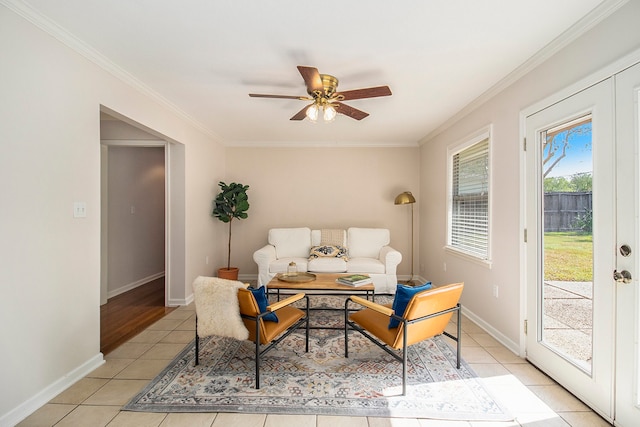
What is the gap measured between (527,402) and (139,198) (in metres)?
5.72

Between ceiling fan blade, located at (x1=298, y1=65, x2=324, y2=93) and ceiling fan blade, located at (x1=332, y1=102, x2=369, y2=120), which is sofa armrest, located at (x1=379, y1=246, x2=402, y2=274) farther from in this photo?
ceiling fan blade, located at (x1=298, y1=65, x2=324, y2=93)

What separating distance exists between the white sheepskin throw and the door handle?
2.34 meters

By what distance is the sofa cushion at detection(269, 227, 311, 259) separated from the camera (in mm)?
4865

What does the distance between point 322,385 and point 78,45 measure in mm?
3137

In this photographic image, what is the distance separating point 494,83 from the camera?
9.25 feet

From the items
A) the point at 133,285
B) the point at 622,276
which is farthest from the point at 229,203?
the point at 622,276

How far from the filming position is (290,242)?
16.1 ft

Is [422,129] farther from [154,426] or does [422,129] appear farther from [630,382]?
[154,426]

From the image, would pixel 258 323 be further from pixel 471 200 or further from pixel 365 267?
pixel 471 200

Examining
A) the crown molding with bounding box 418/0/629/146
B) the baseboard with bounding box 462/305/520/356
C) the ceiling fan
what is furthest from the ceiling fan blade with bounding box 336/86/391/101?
the baseboard with bounding box 462/305/520/356

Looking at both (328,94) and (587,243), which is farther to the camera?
(328,94)

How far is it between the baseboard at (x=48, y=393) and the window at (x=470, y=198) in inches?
149

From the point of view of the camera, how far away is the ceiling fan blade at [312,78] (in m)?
2.02

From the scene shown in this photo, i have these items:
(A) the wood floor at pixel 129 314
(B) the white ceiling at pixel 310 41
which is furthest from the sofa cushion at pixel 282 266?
(B) the white ceiling at pixel 310 41
